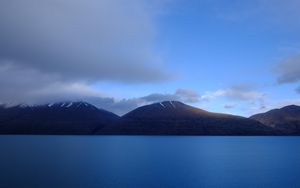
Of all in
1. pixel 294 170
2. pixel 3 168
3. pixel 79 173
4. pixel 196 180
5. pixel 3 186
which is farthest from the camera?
pixel 294 170

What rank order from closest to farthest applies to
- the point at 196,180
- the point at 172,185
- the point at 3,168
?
the point at 172,185 < the point at 196,180 < the point at 3,168

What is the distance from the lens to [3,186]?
4406 centimetres

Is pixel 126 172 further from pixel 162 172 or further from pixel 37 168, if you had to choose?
pixel 37 168

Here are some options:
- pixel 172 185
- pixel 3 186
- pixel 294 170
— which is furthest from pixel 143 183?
pixel 294 170

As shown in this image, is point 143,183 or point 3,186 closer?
point 3,186

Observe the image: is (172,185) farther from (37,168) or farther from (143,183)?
(37,168)

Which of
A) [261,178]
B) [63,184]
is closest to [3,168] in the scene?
[63,184]

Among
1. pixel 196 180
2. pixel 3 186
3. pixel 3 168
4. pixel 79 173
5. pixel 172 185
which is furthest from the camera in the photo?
pixel 3 168

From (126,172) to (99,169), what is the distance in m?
6.07

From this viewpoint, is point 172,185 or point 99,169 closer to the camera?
Result: point 172,185

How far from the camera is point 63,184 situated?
46.5m

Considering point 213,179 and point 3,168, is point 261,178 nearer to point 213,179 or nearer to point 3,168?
point 213,179

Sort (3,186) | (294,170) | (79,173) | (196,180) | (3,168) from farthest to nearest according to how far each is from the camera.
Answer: (294,170) < (3,168) < (79,173) < (196,180) < (3,186)

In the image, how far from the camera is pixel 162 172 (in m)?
60.5
